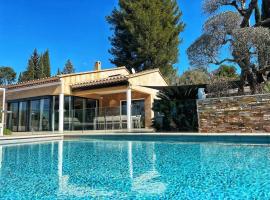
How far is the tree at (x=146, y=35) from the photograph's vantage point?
3069cm

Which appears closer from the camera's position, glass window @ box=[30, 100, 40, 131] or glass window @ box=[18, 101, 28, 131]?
glass window @ box=[30, 100, 40, 131]

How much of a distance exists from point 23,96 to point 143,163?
1658 cm

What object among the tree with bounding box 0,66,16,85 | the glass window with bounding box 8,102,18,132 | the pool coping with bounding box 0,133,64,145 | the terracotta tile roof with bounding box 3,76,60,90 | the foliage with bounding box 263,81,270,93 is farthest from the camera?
the tree with bounding box 0,66,16,85

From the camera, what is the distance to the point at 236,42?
11.7m

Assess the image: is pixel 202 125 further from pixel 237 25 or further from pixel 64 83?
pixel 64 83

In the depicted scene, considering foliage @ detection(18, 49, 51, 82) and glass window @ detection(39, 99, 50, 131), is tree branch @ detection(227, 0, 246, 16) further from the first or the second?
foliage @ detection(18, 49, 51, 82)

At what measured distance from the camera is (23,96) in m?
20.8

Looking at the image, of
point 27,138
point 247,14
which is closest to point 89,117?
point 27,138

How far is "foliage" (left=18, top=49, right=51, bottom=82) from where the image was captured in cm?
5175

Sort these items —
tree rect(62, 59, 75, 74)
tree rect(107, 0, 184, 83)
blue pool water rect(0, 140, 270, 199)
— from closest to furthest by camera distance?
blue pool water rect(0, 140, 270, 199), tree rect(107, 0, 184, 83), tree rect(62, 59, 75, 74)

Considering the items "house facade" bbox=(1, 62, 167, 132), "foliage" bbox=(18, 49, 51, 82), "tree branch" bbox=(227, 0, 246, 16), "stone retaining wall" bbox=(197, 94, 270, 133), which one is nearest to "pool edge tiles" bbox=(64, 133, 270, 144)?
"stone retaining wall" bbox=(197, 94, 270, 133)

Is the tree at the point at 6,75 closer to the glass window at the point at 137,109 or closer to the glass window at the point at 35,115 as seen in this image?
the glass window at the point at 35,115

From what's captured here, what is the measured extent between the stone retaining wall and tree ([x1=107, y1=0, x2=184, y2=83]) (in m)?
18.5

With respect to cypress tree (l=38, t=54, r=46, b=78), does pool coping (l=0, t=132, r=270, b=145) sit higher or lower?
lower
